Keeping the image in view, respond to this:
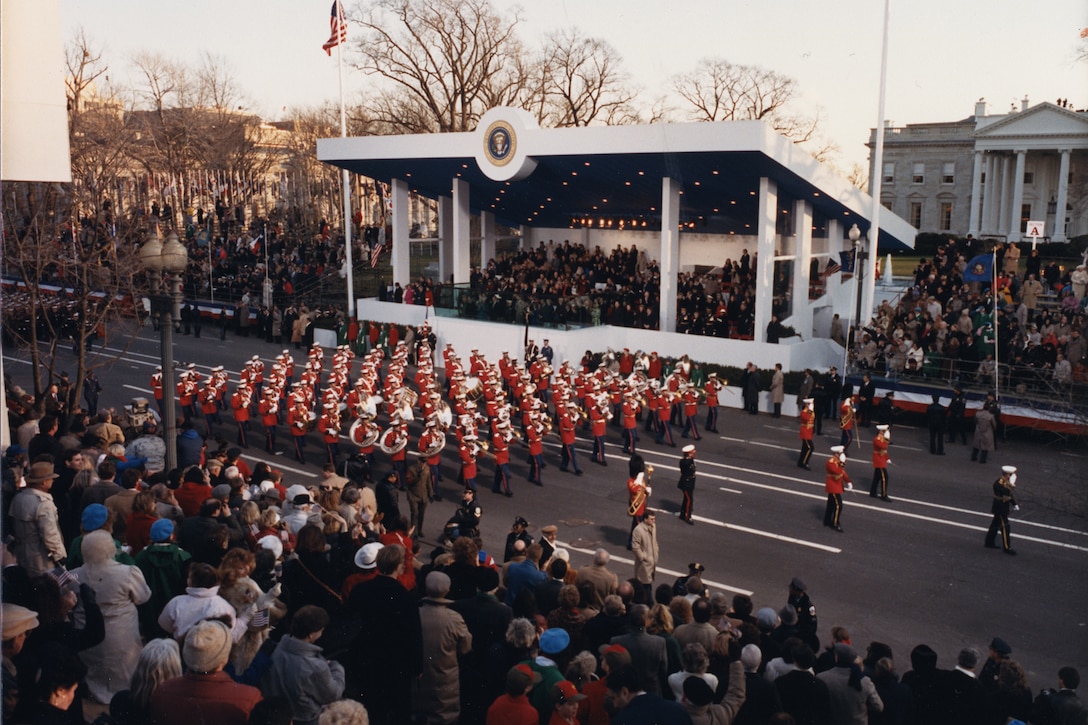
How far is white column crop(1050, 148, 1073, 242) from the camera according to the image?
51156 mm

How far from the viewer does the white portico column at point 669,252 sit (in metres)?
26.9

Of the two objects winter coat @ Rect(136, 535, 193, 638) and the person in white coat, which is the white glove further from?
winter coat @ Rect(136, 535, 193, 638)

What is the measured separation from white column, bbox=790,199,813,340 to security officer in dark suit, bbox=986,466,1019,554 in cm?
1368

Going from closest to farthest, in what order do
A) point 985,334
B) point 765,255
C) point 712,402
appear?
point 712,402
point 985,334
point 765,255

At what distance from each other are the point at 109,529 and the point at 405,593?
2.75 metres

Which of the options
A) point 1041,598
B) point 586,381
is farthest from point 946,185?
point 1041,598

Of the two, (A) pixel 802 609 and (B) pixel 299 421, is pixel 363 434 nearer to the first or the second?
(B) pixel 299 421

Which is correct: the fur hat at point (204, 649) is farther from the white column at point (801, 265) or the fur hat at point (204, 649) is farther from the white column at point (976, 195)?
the white column at point (976, 195)

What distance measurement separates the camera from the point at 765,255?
25.2 metres

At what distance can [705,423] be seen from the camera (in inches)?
848

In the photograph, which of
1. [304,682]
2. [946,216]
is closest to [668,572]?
[304,682]

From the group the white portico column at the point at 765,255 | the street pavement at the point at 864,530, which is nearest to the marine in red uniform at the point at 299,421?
the street pavement at the point at 864,530

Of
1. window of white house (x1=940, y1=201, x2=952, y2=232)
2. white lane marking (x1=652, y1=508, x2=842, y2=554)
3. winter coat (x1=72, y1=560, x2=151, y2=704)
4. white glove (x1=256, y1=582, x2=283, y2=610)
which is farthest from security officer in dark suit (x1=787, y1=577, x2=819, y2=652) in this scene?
window of white house (x1=940, y1=201, x2=952, y2=232)

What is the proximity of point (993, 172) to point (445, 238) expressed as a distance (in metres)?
39.7
